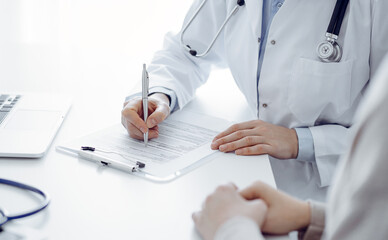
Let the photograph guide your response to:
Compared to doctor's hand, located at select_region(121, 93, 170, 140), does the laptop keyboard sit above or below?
below

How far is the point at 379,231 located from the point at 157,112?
66 cm

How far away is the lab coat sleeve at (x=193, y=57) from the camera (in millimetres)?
1376

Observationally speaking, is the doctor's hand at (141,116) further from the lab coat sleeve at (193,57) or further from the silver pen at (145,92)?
the lab coat sleeve at (193,57)

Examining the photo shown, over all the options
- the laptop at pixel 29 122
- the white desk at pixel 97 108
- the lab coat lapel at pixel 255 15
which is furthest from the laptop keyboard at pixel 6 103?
the lab coat lapel at pixel 255 15

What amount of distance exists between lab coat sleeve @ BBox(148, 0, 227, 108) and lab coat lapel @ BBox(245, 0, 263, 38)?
16cm

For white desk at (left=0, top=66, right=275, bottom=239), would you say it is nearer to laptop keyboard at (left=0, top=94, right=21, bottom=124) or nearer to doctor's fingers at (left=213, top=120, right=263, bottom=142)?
doctor's fingers at (left=213, top=120, right=263, bottom=142)

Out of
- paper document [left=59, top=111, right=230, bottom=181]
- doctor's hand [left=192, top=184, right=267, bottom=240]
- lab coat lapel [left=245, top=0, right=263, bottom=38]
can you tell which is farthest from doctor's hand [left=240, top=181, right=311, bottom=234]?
lab coat lapel [left=245, top=0, right=263, bottom=38]

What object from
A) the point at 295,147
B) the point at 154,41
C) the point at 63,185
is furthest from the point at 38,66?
the point at 295,147

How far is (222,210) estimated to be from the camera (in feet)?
2.39

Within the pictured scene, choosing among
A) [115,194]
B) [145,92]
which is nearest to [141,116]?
[145,92]

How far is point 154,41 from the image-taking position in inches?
84.1

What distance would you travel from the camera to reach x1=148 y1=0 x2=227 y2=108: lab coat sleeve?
4.51ft

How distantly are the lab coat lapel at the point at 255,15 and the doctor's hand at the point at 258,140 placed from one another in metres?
0.27

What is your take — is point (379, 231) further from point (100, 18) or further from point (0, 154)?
point (100, 18)
